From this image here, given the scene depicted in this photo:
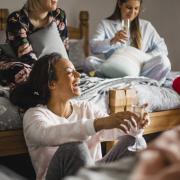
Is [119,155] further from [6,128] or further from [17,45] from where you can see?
[17,45]

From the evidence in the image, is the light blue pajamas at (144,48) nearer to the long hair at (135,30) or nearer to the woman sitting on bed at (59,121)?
the long hair at (135,30)

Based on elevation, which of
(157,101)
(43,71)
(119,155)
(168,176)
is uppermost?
(168,176)

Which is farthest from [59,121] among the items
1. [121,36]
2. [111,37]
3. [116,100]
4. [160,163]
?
[111,37]

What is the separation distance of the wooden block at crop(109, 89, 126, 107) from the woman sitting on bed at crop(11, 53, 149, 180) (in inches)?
14.2

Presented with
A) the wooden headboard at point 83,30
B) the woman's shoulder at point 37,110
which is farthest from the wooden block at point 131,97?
the wooden headboard at point 83,30

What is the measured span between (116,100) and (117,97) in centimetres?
2

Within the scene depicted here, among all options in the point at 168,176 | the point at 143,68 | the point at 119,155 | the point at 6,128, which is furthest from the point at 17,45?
the point at 168,176

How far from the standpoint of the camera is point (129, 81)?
2.28 m

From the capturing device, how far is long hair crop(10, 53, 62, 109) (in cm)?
166

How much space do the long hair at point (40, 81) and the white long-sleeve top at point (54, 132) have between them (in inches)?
1.8

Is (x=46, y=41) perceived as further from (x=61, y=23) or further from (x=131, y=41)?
(x=131, y=41)

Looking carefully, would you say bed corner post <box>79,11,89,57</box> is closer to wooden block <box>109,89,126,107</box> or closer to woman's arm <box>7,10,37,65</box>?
woman's arm <box>7,10,37,65</box>

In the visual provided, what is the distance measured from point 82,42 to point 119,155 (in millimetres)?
1742

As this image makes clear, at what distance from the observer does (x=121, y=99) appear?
2109 mm
